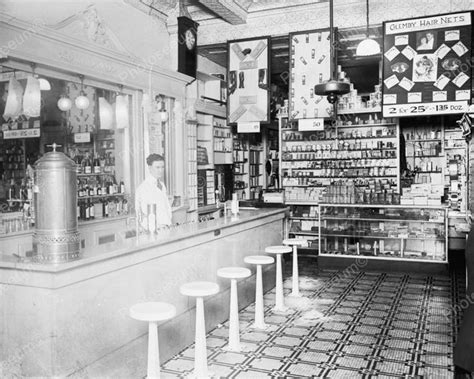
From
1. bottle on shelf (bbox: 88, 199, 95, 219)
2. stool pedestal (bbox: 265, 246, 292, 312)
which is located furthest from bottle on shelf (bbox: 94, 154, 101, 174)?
stool pedestal (bbox: 265, 246, 292, 312)

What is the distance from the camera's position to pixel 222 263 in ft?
17.2

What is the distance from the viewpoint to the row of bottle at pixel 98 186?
21.6ft

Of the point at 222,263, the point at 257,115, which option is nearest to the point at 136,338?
the point at 222,263

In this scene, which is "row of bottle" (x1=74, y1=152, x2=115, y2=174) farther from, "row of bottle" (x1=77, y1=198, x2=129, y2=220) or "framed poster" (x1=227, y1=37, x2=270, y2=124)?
"framed poster" (x1=227, y1=37, x2=270, y2=124)

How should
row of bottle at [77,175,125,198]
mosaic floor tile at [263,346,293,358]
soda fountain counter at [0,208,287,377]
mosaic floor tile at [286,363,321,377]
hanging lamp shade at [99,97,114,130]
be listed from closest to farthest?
1. soda fountain counter at [0,208,287,377]
2. mosaic floor tile at [286,363,321,377]
3. mosaic floor tile at [263,346,293,358]
4. hanging lamp shade at [99,97,114,130]
5. row of bottle at [77,175,125,198]

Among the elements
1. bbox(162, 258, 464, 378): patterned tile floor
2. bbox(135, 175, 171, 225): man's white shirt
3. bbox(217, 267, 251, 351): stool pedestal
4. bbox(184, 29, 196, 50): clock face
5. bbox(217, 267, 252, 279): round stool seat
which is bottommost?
bbox(162, 258, 464, 378): patterned tile floor

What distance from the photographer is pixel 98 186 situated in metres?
6.89

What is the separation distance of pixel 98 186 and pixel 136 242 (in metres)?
3.28

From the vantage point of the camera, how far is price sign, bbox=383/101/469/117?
23.6ft

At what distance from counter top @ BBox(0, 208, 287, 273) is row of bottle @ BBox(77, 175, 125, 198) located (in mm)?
1990

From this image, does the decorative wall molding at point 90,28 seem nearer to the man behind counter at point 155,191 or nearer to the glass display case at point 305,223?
the man behind counter at point 155,191

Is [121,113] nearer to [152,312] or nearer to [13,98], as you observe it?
[13,98]

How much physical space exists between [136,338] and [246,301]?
7.52 ft

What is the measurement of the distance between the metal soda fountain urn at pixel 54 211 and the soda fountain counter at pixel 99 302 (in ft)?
0.35
